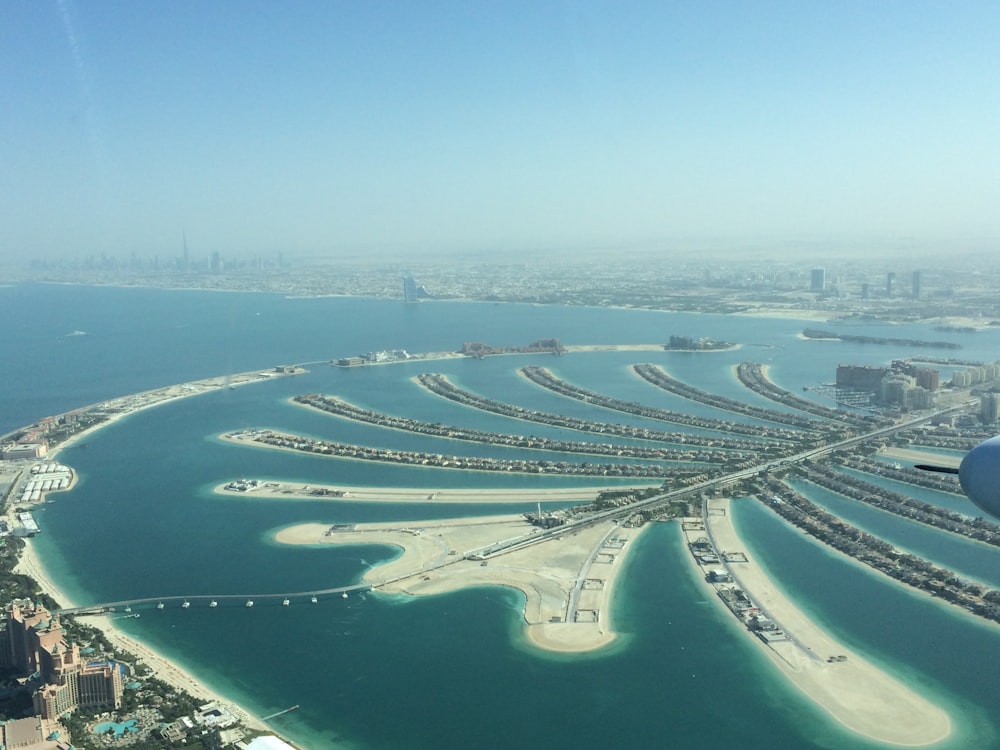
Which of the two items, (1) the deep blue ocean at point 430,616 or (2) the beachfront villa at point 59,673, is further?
(2) the beachfront villa at point 59,673

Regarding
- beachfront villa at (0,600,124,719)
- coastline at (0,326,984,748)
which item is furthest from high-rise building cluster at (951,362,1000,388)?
beachfront villa at (0,600,124,719)

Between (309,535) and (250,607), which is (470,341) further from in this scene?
(250,607)

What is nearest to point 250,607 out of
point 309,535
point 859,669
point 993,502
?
point 309,535

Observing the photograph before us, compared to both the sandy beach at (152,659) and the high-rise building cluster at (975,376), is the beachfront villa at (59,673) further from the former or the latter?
the high-rise building cluster at (975,376)

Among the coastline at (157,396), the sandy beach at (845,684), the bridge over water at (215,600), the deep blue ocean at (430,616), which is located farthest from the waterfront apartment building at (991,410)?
the coastline at (157,396)

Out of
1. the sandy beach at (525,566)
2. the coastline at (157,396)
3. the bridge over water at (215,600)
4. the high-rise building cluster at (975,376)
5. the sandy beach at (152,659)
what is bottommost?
the sandy beach at (152,659)

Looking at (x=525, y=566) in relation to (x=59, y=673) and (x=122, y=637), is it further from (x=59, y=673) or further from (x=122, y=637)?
(x=59, y=673)

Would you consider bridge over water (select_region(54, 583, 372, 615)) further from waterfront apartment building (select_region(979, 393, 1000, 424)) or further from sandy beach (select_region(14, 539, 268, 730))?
waterfront apartment building (select_region(979, 393, 1000, 424))
